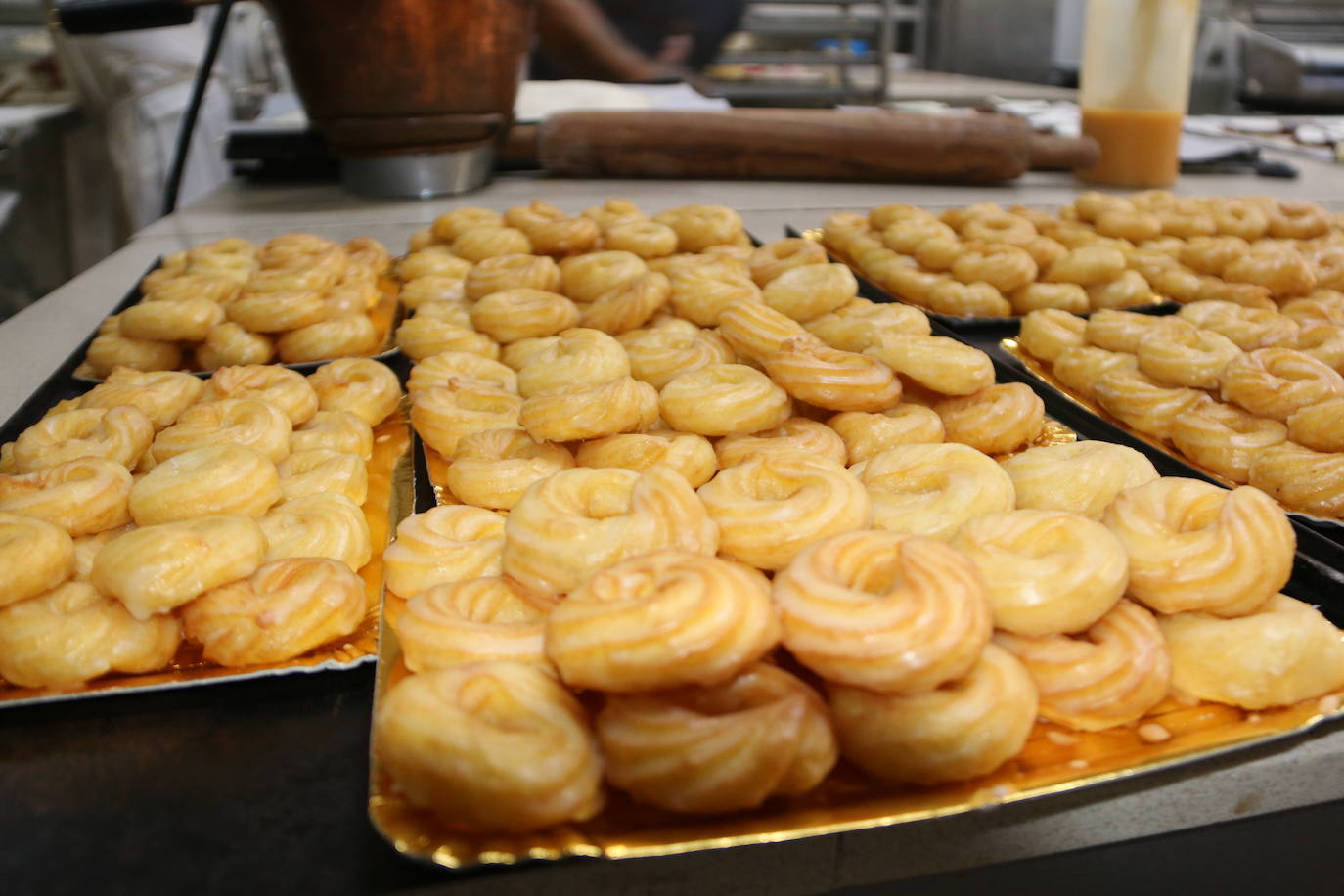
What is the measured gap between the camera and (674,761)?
0.72 meters

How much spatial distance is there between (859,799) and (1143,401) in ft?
3.22

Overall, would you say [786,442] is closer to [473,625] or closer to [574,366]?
[574,366]

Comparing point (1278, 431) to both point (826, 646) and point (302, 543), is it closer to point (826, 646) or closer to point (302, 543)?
point (826, 646)

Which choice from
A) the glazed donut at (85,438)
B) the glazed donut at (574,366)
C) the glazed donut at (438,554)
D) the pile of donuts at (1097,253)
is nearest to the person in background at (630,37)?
the pile of donuts at (1097,253)

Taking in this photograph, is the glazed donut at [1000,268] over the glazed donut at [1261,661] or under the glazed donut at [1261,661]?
over

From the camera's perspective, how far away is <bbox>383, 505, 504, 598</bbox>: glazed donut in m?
1.00

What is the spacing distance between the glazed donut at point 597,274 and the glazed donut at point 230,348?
0.58 m

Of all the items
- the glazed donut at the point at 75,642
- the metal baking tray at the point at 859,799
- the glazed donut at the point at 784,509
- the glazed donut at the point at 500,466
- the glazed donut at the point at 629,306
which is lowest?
the metal baking tray at the point at 859,799

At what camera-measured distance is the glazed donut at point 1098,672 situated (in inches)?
32.8

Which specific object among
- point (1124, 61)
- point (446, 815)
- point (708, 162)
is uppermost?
point (1124, 61)

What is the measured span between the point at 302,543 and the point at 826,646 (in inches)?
24.0

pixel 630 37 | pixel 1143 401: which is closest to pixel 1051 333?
pixel 1143 401

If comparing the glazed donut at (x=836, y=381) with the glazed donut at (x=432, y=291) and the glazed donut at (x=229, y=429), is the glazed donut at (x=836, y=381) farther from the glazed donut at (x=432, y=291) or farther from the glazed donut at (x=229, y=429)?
the glazed donut at (x=432, y=291)

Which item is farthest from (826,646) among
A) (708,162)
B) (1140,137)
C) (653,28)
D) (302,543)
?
(653,28)
